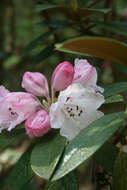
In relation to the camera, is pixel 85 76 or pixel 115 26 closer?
pixel 85 76

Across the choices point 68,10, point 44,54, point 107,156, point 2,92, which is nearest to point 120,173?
point 107,156

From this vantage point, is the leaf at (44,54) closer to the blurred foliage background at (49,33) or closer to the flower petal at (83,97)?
the blurred foliage background at (49,33)

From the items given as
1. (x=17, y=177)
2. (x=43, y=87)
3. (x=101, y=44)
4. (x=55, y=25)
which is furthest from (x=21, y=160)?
(x=55, y=25)

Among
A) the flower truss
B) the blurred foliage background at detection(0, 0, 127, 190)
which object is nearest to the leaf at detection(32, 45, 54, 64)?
the blurred foliage background at detection(0, 0, 127, 190)

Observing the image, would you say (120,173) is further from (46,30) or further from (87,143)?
(46,30)

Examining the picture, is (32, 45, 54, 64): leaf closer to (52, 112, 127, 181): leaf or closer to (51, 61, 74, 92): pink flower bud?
(51, 61, 74, 92): pink flower bud

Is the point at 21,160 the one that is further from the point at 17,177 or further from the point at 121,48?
the point at 121,48
